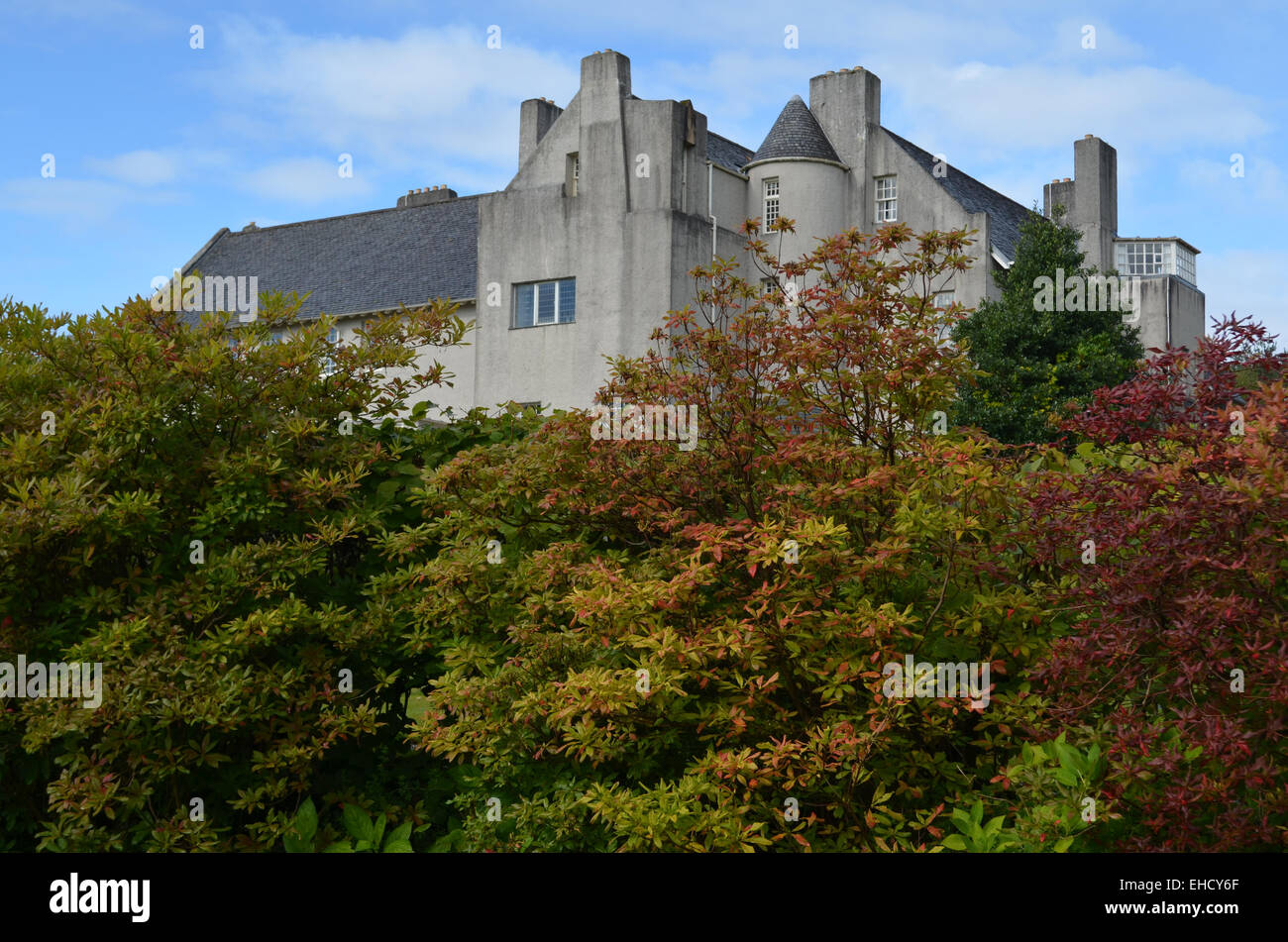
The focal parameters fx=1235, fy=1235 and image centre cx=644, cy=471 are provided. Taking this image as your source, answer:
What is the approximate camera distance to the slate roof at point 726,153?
3731cm

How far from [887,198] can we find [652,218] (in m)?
8.44

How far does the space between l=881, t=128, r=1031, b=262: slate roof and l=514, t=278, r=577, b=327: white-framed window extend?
11172 millimetres

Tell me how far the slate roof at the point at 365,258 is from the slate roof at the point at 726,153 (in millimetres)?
8981

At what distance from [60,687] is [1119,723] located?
5999 millimetres

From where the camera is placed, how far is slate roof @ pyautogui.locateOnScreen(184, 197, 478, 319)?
140 ft

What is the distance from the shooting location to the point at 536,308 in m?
36.0

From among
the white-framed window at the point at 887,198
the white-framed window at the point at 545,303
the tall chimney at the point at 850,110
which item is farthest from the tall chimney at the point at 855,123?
the white-framed window at the point at 545,303

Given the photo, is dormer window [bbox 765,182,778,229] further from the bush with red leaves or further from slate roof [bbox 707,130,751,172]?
the bush with red leaves

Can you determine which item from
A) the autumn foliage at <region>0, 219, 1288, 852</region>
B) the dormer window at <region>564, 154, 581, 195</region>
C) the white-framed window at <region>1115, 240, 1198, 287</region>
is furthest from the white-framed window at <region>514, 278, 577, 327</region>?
the autumn foliage at <region>0, 219, 1288, 852</region>

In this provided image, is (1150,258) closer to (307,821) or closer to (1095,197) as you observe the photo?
(1095,197)
